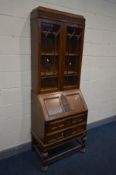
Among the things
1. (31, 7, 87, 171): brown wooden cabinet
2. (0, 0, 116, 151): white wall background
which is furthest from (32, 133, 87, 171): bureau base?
(0, 0, 116, 151): white wall background

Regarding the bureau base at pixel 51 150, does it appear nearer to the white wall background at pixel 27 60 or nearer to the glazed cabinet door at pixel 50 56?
the white wall background at pixel 27 60

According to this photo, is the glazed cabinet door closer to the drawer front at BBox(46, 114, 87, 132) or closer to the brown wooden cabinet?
the brown wooden cabinet

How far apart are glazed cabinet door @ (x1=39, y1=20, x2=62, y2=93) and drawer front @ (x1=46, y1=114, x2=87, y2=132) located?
42 cm

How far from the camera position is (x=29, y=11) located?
197 centimetres

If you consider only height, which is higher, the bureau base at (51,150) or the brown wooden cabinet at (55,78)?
the brown wooden cabinet at (55,78)

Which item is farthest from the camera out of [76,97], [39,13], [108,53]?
[108,53]

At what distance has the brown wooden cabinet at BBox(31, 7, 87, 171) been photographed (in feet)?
6.18

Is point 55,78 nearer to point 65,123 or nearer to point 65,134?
point 65,123

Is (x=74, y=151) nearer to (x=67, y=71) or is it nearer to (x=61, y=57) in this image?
(x=67, y=71)

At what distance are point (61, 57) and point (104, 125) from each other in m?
1.97

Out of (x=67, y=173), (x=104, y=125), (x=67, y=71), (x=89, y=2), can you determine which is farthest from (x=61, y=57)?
(x=104, y=125)

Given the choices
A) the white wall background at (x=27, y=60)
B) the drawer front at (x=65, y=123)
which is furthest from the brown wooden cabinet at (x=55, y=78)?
the white wall background at (x=27, y=60)

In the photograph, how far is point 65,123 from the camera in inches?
81.9

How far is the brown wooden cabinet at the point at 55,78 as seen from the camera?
74.2 inches
